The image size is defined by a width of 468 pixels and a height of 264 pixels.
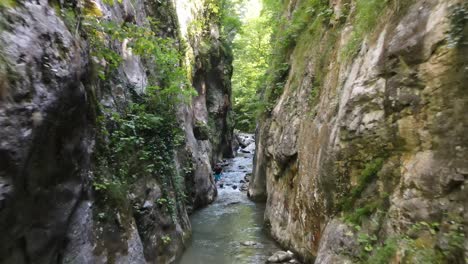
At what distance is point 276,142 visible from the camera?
10961 millimetres

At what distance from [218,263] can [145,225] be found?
2200 mm

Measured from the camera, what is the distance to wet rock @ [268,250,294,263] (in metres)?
7.72

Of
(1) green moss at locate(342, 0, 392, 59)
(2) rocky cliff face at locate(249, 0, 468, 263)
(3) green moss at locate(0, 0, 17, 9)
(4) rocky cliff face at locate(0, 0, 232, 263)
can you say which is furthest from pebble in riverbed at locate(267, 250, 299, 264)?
(3) green moss at locate(0, 0, 17, 9)

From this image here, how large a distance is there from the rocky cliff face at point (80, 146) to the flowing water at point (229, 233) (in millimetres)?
704

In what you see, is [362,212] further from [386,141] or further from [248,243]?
[248,243]

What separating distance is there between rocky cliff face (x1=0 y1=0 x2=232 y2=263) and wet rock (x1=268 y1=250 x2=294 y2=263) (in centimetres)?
236

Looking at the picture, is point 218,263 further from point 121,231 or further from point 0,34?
point 0,34

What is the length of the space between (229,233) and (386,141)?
6717 millimetres

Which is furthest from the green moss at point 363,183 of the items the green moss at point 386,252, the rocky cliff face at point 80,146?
the rocky cliff face at point 80,146

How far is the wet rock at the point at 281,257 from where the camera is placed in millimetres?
7723

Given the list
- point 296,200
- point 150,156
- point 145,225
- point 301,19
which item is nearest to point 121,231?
point 145,225

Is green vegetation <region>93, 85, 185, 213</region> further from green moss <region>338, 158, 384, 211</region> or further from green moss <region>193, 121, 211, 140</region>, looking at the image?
green moss <region>193, 121, 211, 140</region>

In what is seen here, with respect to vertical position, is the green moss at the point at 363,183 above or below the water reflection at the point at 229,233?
above

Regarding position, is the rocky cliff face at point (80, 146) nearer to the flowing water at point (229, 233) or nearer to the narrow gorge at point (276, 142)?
the narrow gorge at point (276, 142)
